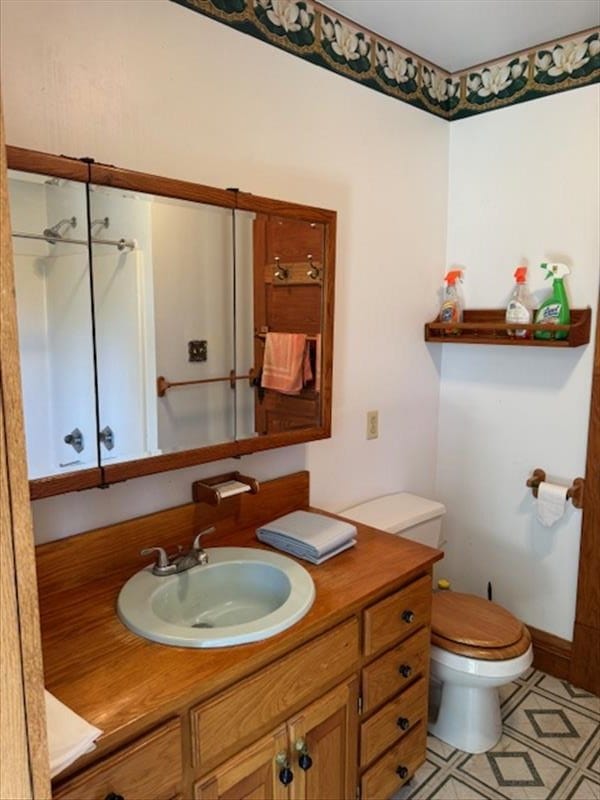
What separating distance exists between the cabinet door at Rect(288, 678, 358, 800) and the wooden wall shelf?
1350 millimetres

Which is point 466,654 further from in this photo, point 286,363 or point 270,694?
point 286,363

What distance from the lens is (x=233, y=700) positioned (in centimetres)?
114

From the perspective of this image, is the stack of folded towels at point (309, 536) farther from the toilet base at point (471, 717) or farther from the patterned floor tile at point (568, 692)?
the patterned floor tile at point (568, 692)

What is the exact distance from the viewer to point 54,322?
50.0 inches

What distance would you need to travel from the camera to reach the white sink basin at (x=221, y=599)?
3.92ft

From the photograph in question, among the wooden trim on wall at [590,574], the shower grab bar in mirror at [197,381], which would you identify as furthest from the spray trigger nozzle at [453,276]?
the shower grab bar in mirror at [197,381]

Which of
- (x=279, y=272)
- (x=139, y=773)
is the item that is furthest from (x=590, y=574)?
(x=139, y=773)

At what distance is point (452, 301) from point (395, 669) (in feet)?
4.79

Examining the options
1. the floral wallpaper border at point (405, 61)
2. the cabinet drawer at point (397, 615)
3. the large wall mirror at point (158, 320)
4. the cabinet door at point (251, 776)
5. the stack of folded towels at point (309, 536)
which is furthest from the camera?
the floral wallpaper border at point (405, 61)

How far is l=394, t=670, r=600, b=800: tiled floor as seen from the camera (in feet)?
5.78

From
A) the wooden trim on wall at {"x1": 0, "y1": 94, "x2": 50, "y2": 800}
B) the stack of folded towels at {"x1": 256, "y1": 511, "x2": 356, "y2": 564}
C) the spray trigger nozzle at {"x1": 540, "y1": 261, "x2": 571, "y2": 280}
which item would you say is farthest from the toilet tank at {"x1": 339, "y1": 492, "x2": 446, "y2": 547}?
the wooden trim on wall at {"x1": 0, "y1": 94, "x2": 50, "y2": 800}

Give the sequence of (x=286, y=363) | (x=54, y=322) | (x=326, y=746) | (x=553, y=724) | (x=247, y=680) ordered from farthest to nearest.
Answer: (x=553, y=724)
(x=286, y=363)
(x=326, y=746)
(x=54, y=322)
(x=247, y=680)

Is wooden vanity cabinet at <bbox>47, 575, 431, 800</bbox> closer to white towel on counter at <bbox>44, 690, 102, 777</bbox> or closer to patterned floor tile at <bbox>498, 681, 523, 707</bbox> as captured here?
white towel on counter at <bbox>44, 690, 102, 777</bbox>

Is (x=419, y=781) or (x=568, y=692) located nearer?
(x=419, y=781)
